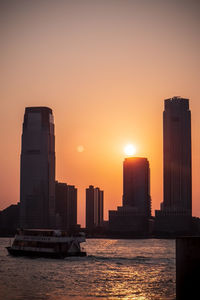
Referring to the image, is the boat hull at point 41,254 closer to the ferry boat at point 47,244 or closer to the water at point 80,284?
the ferry boat at point 47,244

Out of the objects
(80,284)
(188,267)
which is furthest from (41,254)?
(188,267)

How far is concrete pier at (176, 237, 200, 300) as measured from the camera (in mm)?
33959

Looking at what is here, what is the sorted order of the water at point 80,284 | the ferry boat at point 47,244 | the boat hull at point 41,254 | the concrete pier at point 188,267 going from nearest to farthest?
the concrete pier at point 188,267 < the water at point 80,284 < the boat hull at point 41,254 < the ferry boat at point 47,244

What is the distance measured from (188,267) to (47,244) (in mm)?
106068

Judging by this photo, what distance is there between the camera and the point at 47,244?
13750 centimetres

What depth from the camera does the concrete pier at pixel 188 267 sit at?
34.0 m

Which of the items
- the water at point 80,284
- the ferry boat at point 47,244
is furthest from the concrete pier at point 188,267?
the ferry boat at point 47,244

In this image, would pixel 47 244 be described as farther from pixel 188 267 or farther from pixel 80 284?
pixel 188 267

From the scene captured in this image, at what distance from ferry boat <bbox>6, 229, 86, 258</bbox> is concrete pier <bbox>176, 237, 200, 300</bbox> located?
3974 inches

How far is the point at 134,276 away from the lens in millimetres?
89250

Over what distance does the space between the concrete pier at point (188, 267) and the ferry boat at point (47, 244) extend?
331ft

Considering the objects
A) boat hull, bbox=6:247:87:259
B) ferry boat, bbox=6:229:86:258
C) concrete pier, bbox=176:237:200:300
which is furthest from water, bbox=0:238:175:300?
ferry boat, bbox=6:229:86:258

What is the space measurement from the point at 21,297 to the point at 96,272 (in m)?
39.7

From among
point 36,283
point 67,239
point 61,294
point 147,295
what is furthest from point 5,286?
point 67,239
